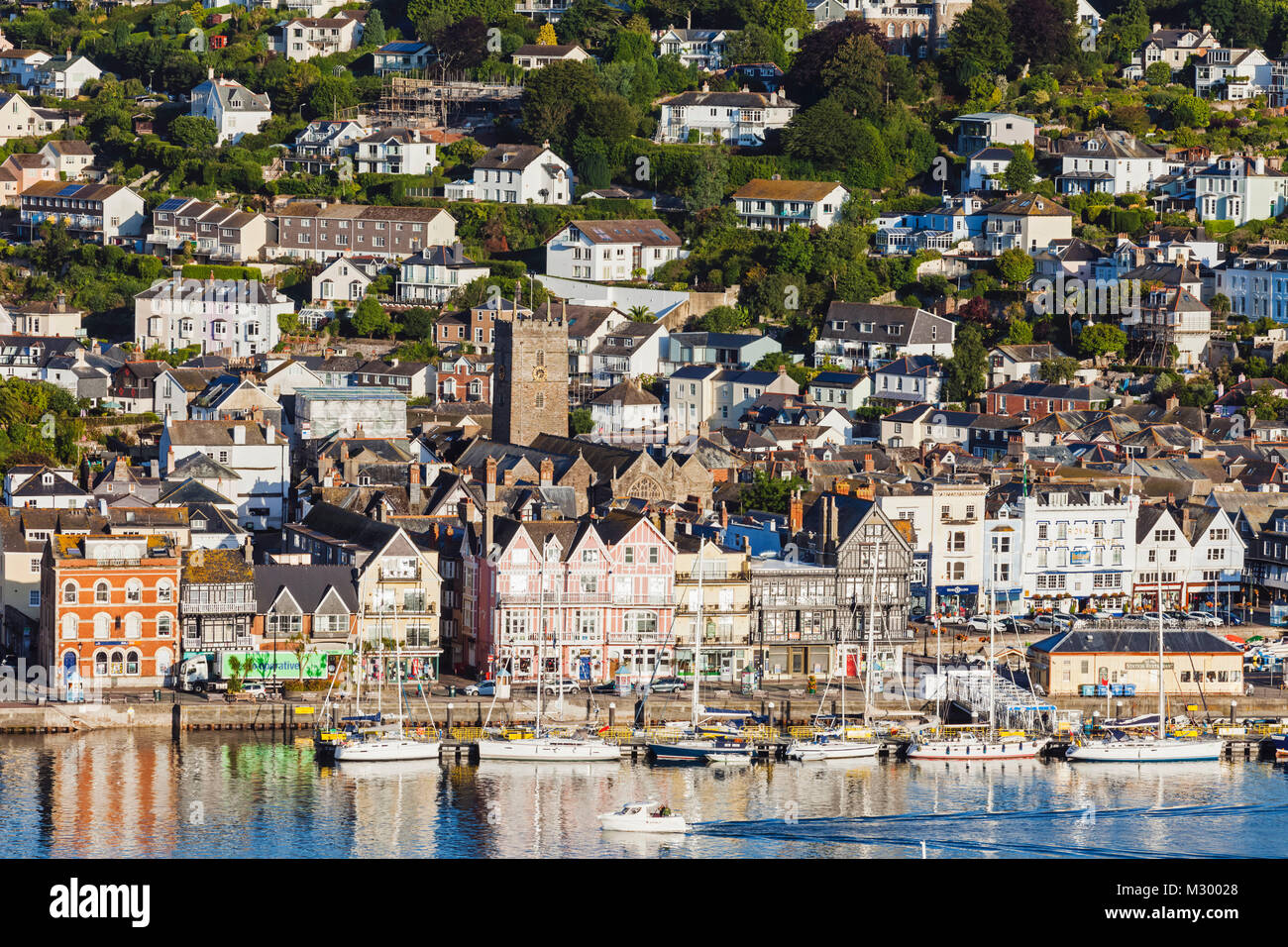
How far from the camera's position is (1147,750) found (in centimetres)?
4562

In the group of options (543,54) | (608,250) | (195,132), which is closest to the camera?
(608,250)

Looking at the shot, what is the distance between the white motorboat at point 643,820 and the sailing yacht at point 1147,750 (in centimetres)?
1050

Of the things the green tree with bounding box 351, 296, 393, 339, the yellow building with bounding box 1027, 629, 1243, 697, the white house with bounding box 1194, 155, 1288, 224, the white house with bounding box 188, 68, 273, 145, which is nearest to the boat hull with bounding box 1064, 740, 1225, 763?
the yellow building with bounding box 1027, 629, 1243, 697

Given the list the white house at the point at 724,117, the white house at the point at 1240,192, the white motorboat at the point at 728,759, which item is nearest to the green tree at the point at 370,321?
the white house at the point at 724,117

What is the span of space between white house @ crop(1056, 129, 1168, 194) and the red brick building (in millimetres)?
55495

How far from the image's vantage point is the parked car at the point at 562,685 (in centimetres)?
4666

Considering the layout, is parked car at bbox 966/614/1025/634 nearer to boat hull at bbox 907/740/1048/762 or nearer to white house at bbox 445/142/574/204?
boat hull at bbox 907/740/1048/762

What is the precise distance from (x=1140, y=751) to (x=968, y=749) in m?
3.38

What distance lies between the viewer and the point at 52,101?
11112 centimetres

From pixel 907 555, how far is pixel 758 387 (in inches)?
1128

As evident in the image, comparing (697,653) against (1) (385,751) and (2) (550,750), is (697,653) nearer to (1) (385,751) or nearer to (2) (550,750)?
(2) (550,750)

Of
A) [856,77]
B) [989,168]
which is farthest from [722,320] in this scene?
[856,77]

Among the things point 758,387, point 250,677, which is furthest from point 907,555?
point 758,387
